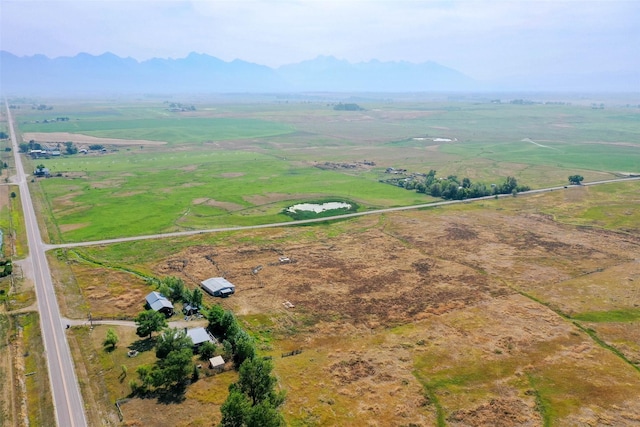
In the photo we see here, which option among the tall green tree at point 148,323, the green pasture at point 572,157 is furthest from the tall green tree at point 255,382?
the green pasture at point 572,157

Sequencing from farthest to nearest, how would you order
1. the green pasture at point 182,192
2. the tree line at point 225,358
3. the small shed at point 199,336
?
the green pasture at point 182,192, the small shed at point 199,336, the tree line at point 225,358

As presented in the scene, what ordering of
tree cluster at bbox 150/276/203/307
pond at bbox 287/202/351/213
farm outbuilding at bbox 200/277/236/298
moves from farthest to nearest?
pond at bbox 287/202/351/213 < farm outbuilding at bbox 200/277/236/298 < tree cluster at bbox 150/276/203/307

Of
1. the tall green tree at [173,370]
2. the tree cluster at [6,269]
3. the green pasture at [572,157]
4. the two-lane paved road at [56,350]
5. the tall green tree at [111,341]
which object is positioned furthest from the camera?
the green pasture at [572,157]

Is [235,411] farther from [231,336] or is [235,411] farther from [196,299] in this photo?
[196,299]

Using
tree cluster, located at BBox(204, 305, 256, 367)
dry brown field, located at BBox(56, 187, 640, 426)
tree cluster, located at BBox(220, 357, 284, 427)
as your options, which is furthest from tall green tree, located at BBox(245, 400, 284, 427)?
tree cluster, located at BBox(204, 305, 256, 367)

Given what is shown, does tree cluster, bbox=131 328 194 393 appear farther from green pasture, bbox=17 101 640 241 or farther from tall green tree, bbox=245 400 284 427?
green pasture, bbox=17 101 640 241

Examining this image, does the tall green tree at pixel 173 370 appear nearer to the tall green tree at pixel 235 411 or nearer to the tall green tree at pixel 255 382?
the tall green tree at pixel 255 382

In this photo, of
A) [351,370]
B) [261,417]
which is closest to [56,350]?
[261,417]
